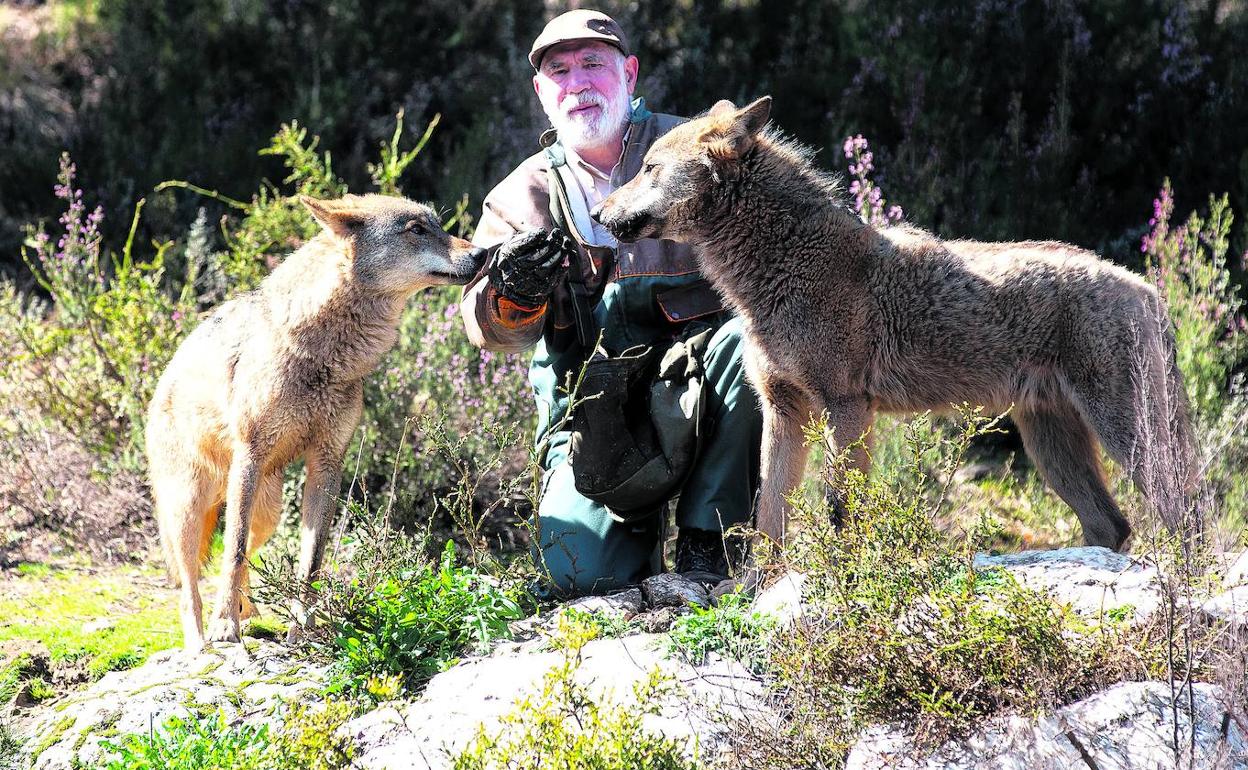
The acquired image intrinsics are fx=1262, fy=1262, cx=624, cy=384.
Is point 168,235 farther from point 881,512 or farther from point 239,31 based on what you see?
point 881,512

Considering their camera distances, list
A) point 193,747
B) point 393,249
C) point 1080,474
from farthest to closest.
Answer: point 393,249 < point 1080,474 < point 193,747

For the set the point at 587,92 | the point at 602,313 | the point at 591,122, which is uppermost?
the point at 587,92

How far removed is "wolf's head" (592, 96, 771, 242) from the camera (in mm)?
4914

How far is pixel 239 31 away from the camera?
10609 mm

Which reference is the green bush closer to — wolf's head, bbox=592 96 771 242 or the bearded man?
the bearded man

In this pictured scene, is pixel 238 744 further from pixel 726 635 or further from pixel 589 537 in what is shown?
pixel 589 537

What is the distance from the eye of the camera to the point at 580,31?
18.5ft

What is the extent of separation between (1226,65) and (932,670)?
728cm

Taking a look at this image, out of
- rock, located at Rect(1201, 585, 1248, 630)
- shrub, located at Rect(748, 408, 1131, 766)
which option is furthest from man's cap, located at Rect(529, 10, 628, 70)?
rock, located at Rect(1201, 585, 1248, 630)

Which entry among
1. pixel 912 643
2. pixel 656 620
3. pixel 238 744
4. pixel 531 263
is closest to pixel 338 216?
pixel 531 263

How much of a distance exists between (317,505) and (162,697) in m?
1.09

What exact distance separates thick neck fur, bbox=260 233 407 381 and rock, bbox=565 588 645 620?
1424mm

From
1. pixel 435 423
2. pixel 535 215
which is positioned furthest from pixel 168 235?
pixel 435 423

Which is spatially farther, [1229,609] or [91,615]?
[91,615]
